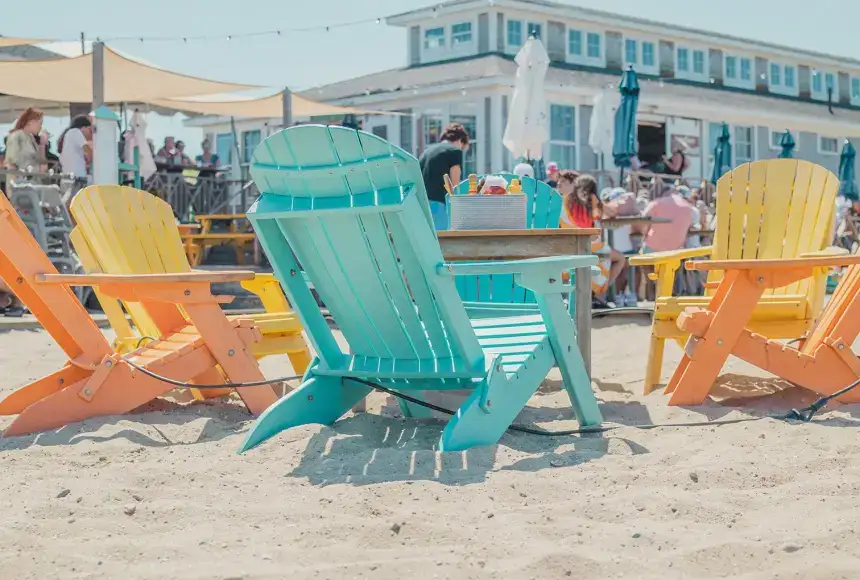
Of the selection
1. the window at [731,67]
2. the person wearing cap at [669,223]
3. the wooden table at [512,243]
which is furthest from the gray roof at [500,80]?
the wooden table at [512,243]

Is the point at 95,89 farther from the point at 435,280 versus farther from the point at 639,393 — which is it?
the point at 435,280

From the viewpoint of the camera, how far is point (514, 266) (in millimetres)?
2945

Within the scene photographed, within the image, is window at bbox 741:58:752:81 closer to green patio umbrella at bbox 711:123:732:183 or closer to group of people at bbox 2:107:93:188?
green patio umbrella at bbox 711:123:732:183

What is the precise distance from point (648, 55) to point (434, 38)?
5215mm

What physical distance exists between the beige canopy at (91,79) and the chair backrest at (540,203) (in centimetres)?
792

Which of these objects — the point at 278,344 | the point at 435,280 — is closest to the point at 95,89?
the point at 278,344

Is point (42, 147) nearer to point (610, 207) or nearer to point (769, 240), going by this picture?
point (610, 207)

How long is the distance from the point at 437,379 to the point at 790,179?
2.40m

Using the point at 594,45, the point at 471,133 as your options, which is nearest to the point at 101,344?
the point at 471,133

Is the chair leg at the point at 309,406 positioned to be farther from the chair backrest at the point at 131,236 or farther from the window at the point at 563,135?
the window at the point at 563,135

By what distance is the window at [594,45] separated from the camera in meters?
20.6

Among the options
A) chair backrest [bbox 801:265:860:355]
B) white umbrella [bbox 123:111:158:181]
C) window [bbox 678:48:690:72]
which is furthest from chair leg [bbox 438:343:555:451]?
window [bbox 678:48:690:72]

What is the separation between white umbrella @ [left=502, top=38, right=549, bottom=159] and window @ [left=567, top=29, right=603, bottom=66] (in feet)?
27.7

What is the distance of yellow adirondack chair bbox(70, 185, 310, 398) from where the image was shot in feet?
13.4
